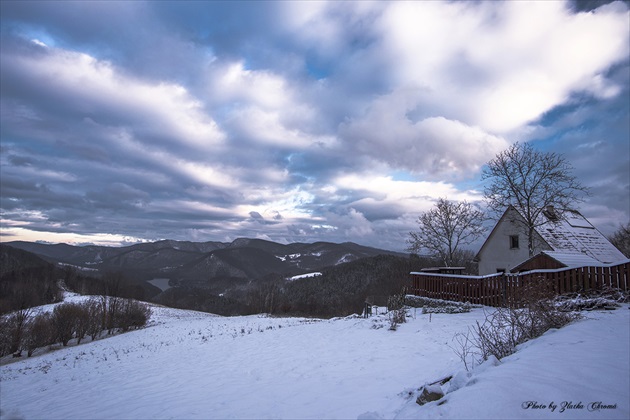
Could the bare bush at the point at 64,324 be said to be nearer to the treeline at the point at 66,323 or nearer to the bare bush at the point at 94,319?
the treeline at the point at 66,323

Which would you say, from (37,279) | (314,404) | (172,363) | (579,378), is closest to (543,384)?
(579,378)

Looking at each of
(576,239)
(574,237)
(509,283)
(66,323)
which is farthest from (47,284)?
(576,239)

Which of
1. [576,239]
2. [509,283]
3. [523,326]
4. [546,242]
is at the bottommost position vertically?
[523,326]

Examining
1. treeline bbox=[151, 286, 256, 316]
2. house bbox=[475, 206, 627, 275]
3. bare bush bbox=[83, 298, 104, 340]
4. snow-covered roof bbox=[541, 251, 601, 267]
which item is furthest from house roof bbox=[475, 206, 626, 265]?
treeline bbox=[151, 286, 256, 316]

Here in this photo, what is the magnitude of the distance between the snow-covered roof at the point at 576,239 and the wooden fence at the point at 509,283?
13.6 metres

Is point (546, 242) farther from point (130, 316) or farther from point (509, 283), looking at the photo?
point (130, 316)

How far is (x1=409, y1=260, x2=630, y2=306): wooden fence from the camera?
11.9 meters

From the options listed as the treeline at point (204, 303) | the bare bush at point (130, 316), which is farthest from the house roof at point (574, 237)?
the treeline at point (204, 303)

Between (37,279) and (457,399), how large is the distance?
5486 inches

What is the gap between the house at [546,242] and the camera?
25.9 metres

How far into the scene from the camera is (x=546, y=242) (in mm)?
25594

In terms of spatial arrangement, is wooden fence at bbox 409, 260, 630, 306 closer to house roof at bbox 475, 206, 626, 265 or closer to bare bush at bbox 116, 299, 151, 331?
house roof at bbox 475, 206, 626, 265

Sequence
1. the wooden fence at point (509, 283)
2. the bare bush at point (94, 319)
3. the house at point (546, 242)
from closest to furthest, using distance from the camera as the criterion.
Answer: the wooden fence at point (509, 283), the house at point (546, 242), the bare bush at point (94, 319)

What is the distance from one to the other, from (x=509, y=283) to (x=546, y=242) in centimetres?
1476
